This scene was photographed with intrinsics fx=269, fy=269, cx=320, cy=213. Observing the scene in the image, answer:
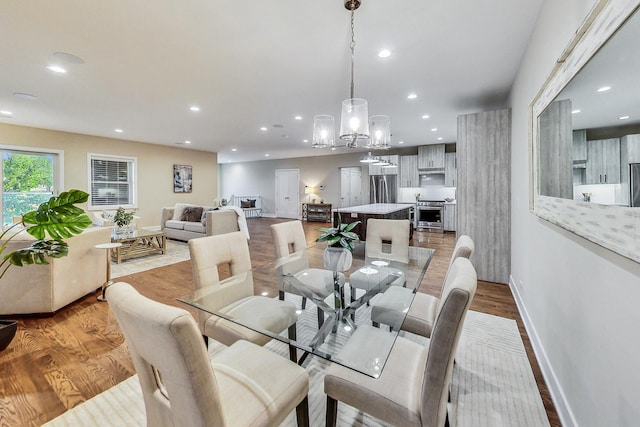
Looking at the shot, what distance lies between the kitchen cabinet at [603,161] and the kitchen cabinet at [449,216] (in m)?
7.11

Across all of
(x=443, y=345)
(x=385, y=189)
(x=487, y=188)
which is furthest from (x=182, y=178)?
(x=443, y=345)

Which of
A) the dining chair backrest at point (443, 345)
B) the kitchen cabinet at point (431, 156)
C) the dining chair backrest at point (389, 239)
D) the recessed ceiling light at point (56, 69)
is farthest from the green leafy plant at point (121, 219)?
the kitchen cabinet at point (431, 156)

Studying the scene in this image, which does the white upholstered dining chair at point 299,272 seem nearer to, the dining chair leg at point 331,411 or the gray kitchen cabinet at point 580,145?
the dining chair leg at point 331,411

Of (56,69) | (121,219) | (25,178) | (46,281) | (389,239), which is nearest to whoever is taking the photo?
(46,281)

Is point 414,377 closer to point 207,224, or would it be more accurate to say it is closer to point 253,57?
point 253,57

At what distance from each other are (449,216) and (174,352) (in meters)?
8.32

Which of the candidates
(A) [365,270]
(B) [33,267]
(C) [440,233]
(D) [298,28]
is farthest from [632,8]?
(C) [440,233]

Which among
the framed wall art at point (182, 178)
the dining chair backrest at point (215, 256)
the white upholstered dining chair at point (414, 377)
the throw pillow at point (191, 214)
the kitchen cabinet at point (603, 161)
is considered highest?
the framed wall art at point (182, 178)

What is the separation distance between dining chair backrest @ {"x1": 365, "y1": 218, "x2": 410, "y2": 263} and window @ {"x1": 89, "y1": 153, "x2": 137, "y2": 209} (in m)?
7.39

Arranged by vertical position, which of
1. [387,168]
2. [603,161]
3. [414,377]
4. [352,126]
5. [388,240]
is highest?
[387,168]

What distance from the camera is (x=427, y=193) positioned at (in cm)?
862

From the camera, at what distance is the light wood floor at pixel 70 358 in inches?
63.6

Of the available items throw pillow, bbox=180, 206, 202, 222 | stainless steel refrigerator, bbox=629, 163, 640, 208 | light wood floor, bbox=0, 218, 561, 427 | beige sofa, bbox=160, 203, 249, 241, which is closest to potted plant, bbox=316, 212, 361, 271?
stainless steel refrigerator, bbox=629, 163, 640, 208

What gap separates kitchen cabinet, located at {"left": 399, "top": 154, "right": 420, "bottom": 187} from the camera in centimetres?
848
